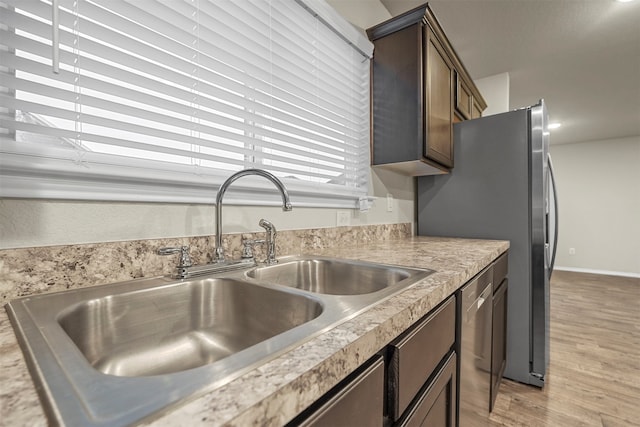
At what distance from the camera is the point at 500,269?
5.37ft

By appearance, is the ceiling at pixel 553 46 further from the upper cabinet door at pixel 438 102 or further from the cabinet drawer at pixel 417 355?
the cabinet drawer at pixel 417 355

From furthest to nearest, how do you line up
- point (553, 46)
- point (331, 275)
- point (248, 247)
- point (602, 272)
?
point (602, 272), point (553, 46), point (331, 275), point (248, 247)

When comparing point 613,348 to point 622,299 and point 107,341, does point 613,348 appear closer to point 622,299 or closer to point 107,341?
point 622,299

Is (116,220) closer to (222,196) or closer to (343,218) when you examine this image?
(222,196)

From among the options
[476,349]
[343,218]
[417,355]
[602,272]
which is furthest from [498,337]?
[602,272]

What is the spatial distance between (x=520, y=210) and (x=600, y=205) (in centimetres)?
551

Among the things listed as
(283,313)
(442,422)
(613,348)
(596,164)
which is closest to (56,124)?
(283,313)

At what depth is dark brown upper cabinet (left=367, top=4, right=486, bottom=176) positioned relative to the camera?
5.54ft

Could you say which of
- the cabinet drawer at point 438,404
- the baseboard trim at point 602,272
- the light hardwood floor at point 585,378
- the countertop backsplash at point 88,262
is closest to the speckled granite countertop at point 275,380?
the countertop backsplash at point 88,262

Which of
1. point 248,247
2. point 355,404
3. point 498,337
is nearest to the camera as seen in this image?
point 355,404

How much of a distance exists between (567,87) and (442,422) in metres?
4.21

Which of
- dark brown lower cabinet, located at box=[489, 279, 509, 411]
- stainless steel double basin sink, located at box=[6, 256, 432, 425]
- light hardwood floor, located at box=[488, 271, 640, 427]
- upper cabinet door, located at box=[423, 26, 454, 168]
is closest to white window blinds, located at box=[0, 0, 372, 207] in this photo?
stainless steel double basin sink, located at box=[6, 256, 432, 425]

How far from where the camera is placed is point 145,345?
71 cm

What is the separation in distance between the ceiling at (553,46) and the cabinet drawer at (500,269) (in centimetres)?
183
